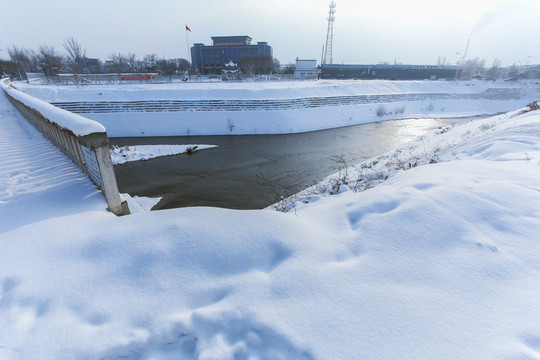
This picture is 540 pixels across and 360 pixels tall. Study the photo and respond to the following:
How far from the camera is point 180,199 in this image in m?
11.1

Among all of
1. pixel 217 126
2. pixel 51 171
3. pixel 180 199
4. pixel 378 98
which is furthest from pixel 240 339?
pixel 378 98

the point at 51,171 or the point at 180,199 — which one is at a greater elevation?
the point at 51,171

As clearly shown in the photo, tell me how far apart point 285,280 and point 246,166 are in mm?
13511

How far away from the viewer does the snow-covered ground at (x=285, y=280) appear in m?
1.92

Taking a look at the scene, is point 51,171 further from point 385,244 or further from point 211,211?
point 385,244

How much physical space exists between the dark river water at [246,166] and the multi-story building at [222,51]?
7956 centimetres

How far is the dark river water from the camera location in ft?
38.1

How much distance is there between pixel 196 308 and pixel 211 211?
1565mm

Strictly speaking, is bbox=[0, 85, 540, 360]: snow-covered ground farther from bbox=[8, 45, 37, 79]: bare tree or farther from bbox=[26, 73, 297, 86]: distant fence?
bbox=[8, 45, 37, 79]: bare tree

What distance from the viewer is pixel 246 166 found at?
15773 millimetres

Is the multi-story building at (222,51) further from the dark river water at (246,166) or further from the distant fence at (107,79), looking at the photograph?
the dark river water at (246,166)

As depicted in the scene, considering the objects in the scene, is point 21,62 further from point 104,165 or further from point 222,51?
point 104,165

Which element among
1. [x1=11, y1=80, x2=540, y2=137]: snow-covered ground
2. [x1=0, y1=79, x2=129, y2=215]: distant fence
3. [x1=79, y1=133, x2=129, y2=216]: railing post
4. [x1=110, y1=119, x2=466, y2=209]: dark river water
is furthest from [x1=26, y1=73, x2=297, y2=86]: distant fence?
[x1=79, y1=133, x2=129, y2=216]: railing post

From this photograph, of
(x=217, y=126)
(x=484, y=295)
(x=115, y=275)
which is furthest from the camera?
(x=217, y=126)
